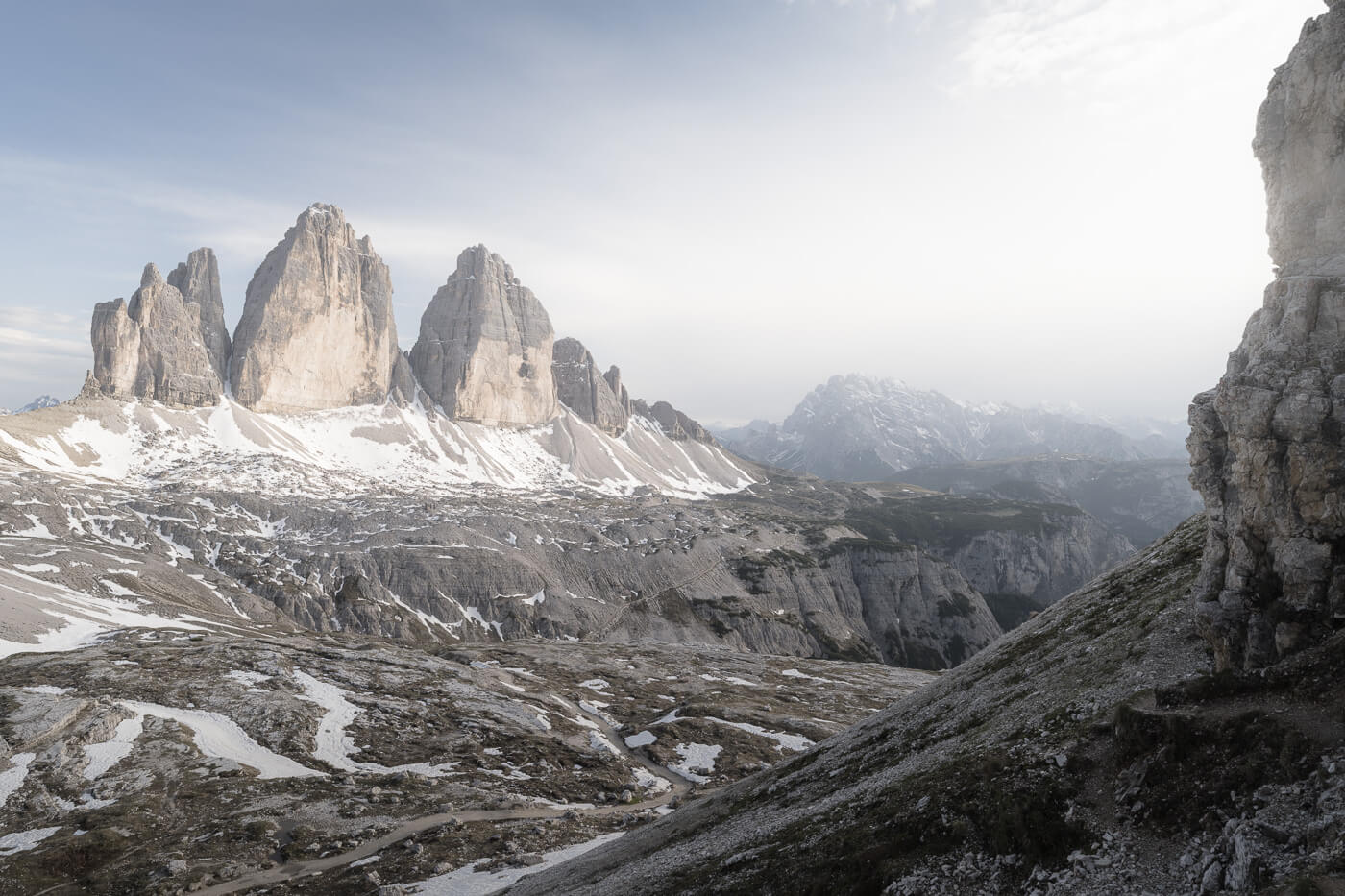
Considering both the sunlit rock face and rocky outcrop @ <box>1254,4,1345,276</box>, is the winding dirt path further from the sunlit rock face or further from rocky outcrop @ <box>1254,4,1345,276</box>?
rocky outcrop @ <box>1254,4,1345,276</box>

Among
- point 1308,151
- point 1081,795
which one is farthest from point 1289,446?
point 1308,151

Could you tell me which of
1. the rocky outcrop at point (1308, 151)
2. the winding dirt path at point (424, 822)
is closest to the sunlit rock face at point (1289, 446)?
the rocky outcrop at point (1308, 151)

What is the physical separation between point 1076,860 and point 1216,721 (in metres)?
7.29

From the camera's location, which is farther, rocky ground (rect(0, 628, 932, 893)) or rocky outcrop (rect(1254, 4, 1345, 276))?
rocky ground (rect(0, 628, 932, 893))

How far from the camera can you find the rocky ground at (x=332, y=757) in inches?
2044

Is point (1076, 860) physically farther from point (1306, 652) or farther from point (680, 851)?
point (680, 851)

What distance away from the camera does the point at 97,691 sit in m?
82.9

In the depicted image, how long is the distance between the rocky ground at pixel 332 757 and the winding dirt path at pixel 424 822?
0.26m

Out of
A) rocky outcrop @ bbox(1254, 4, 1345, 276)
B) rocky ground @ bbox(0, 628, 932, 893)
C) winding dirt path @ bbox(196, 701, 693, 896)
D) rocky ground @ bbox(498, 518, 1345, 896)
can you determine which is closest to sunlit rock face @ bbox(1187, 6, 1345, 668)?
rocky outcrop @ bbox(1254, 4, 1345, 276)

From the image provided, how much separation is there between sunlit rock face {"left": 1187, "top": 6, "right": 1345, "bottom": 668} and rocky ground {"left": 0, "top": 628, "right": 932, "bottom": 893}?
4705cm

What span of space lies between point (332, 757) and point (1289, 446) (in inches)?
3395

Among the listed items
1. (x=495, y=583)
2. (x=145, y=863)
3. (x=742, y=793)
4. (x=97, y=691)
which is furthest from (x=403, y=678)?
(x=495, y=583)

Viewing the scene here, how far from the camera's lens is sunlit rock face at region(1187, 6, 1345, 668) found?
28.9 metres

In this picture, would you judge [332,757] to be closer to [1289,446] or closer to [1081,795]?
[1081,795]
